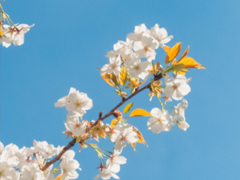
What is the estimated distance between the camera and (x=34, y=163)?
199 centimetres

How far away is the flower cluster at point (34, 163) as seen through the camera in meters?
1.84

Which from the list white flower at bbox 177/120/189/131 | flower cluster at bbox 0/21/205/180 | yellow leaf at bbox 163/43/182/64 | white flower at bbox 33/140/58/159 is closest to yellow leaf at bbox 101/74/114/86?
flower cluster at bbox 0/21/205/180

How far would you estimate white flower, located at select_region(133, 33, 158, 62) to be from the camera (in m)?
1.79

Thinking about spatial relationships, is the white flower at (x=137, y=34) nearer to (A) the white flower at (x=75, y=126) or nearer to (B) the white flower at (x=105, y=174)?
(A) the white flower at (x=75, y=126)

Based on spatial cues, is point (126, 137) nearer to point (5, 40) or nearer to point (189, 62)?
point (189, 62)

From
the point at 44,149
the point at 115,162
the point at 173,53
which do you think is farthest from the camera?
the point at 44,149

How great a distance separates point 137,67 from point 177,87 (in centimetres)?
24

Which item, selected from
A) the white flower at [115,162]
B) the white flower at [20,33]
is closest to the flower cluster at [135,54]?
the white flower at [115,162]

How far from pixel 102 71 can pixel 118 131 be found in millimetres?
348

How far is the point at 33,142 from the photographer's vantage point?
216 centimetres

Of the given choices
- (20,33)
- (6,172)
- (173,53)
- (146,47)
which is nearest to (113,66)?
(146,47)

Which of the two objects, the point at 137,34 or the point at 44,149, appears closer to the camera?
the point at 137,34

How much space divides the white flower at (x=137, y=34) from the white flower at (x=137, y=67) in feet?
0.42

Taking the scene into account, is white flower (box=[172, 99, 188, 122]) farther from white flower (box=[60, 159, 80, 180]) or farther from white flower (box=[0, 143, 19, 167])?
white flower (box=[0, 143, 19, 167])
